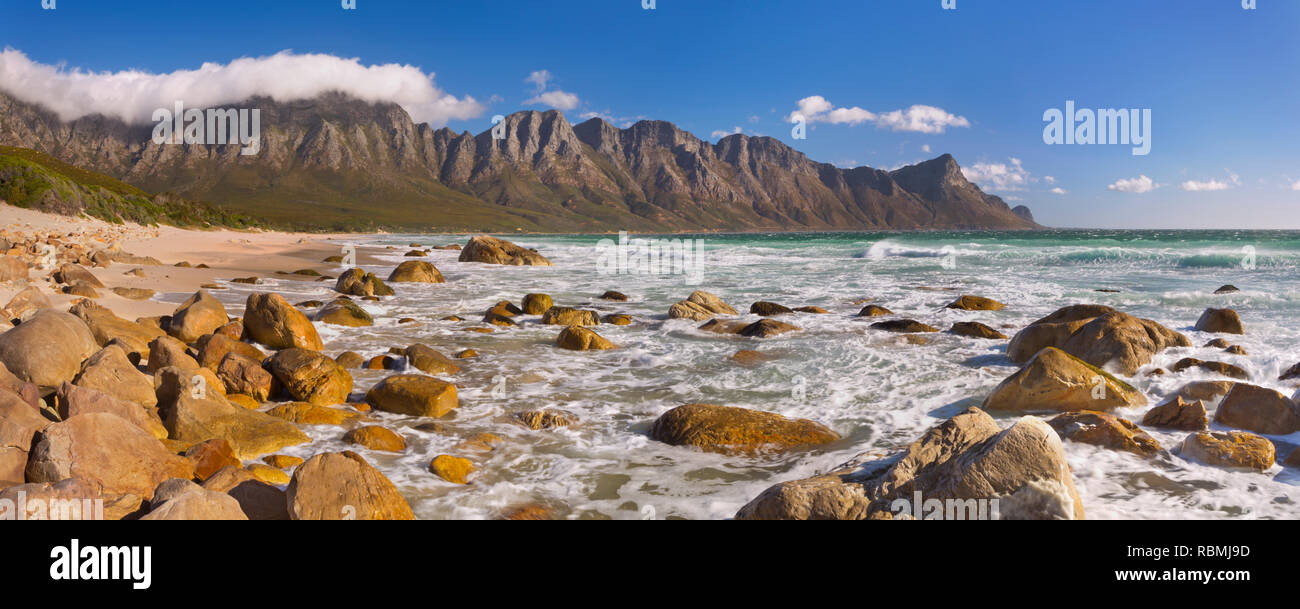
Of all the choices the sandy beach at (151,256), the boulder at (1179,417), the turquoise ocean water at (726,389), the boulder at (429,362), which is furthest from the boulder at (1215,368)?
the sandy beach at (151,256)

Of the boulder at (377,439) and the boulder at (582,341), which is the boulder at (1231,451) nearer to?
the boulder at (377,439)

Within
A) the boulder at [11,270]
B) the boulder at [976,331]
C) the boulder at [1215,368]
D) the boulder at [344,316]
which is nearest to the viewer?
the boulder at [1215,368]

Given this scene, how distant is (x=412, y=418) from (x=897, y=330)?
11.9m

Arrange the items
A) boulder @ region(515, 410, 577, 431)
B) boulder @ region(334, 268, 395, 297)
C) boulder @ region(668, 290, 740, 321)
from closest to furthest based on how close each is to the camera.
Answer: boulder @ region(515, 410, 577, 431), boulder @ region(668, 290, 740, 321), boulder @ region(334, 268, 395, 297)

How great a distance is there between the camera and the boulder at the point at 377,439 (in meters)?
7.35

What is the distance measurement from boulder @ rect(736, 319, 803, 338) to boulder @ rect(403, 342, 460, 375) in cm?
706

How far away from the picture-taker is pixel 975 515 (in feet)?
15.1

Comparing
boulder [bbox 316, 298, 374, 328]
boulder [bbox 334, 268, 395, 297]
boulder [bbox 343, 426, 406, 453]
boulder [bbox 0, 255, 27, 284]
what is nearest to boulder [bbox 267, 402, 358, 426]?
boulder [bbox 343, 426, 406, 453]

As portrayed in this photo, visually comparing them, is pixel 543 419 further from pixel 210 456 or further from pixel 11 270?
pixel 11 270

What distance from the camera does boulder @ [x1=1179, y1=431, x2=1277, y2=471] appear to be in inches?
264

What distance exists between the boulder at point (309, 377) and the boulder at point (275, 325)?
2.89 meters

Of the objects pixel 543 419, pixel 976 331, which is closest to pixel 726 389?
pixel 543 419

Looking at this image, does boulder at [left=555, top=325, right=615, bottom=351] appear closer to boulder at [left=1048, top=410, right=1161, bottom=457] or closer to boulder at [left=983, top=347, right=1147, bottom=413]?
boulder at [left=983, top=347, right=1147, bottom=413]

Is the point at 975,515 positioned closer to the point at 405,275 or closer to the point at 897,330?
the point at 897,330
